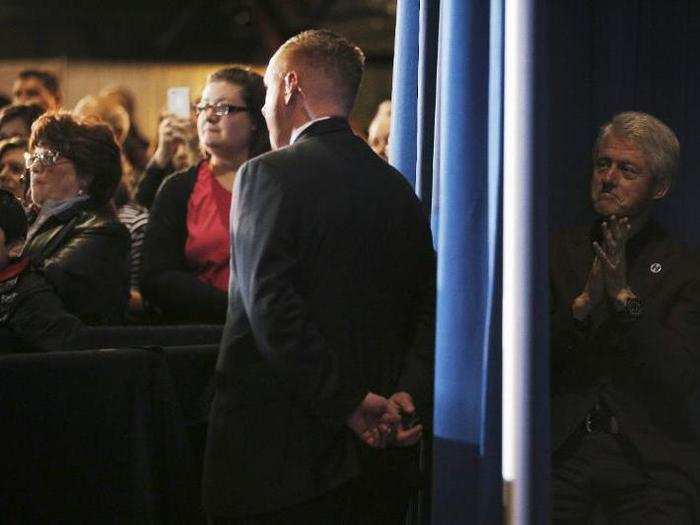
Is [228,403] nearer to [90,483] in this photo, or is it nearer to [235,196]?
[235,196]

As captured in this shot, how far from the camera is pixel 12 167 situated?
4402 millimetres

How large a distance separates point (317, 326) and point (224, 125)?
59.9 inches

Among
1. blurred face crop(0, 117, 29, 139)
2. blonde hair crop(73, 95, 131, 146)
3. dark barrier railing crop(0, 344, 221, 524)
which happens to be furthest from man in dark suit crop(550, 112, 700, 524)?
blonde hair crop(73, 95, 131, 146)

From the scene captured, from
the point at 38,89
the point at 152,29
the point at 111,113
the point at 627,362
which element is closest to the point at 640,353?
the point at 627,362

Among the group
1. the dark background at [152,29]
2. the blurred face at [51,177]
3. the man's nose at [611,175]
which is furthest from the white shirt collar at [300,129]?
the dark background at [152,29]

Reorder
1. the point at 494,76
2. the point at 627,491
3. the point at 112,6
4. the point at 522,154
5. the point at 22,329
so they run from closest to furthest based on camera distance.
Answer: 1. the point at 522,154
2. the point at 494,76
3. the point at 627,491
4. the point at 22,329
5. the point at 112,6

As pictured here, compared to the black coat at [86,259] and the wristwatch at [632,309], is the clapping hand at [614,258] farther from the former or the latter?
the black coat at [86,259]

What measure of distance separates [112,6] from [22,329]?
15.1ft

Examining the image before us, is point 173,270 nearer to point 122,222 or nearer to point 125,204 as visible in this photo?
point 122,222

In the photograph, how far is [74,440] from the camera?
9.85ft

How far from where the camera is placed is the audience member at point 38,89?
5352mm

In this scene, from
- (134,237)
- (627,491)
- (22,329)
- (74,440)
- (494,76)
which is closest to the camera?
(494,76)

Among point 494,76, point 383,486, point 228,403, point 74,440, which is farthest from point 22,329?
point 494,76

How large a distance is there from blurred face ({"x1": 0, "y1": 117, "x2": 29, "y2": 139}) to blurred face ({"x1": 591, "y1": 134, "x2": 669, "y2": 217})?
254 centimetres
